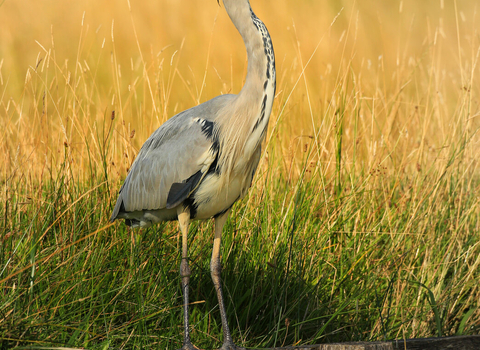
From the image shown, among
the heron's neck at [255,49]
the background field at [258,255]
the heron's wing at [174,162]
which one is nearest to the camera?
the heron's neck at [255,49]

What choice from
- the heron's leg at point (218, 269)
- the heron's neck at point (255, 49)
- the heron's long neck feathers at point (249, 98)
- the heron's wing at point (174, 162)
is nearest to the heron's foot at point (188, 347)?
the heron's leg at point (218, 269)

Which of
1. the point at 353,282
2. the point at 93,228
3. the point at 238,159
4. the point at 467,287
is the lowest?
the point at 467,287

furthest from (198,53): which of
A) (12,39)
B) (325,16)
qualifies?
(12,39)

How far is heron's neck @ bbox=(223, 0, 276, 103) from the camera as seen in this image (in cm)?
276

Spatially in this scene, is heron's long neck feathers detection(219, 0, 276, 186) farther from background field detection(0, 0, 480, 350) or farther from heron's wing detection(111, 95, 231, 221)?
background field detection(0, 0, 480, 350)

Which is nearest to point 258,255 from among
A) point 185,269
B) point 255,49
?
point 185,269

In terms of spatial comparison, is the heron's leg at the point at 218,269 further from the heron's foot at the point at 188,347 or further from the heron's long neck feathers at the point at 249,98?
the heron's long neck feathers at the point at 249,98

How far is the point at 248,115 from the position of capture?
2941 mm

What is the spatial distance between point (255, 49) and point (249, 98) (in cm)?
28

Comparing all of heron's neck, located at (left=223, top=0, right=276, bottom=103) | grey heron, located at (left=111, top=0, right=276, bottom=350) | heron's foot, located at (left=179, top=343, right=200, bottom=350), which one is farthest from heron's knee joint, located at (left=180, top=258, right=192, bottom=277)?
heron's neck, located at (left=223, top=0, right=276, bottom=103)

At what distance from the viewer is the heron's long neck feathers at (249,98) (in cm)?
278

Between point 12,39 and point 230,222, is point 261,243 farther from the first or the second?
point 12,39

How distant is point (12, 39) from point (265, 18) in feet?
16.4

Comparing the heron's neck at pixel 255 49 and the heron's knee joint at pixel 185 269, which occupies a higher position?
the heron's neck at pixel 255 49
